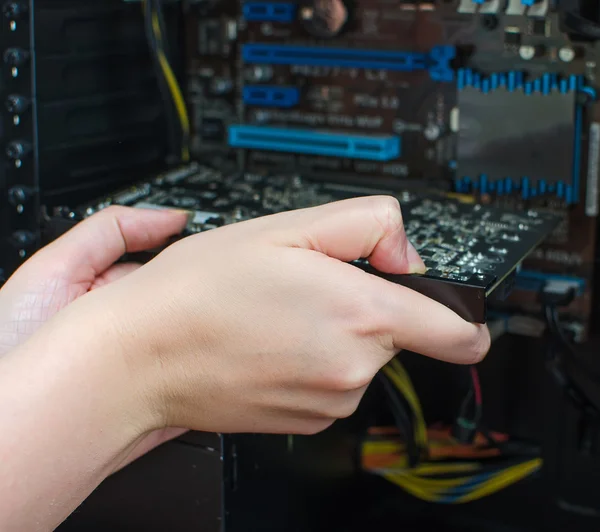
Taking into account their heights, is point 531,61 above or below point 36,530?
above

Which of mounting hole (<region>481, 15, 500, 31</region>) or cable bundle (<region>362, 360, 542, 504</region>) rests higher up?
mounting hole (<region>481, 15, 500, 31</region>)

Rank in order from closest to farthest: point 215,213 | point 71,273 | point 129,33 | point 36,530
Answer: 1. point 36,530
2. point 71,273
3. point 215,213
4. point 129,33

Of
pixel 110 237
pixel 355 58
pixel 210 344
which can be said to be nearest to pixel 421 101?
pixel 355 58

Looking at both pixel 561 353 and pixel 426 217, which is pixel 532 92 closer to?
pixel 426 217

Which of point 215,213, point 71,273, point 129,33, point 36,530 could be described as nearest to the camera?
point 36,530

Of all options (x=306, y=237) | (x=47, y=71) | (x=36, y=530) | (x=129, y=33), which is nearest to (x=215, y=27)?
(x=129, y=33)

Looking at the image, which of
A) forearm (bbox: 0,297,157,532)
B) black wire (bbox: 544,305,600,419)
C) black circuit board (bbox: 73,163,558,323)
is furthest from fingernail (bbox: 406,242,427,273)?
black wire (bbox: 544,305,600,419)

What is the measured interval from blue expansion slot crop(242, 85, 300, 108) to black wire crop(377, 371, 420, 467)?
0.44m

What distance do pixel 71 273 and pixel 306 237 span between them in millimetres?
311

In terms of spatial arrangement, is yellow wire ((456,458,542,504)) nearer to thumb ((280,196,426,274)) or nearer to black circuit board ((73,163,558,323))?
black circuit board ((73,163,558,323))

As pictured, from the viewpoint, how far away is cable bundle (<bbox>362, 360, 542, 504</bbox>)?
4.42ft

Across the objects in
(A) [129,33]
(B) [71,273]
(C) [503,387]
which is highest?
(A) [129,33]

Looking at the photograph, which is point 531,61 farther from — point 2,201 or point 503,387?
point 2,201

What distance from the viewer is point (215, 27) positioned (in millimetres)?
1390
